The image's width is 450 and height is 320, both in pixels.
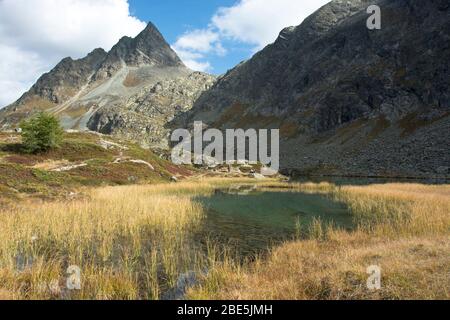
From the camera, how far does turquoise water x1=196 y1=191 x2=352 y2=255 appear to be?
2120cm

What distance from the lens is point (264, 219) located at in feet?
93.8

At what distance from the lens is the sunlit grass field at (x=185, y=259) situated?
1073 centimetres

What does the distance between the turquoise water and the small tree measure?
118ft

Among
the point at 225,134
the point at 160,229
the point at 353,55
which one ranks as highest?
the point at 353,55

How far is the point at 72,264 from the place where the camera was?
15023 mm

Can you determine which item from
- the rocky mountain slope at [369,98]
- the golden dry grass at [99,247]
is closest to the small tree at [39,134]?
the golden dry grass at [99,247]

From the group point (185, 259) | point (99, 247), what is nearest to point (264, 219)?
point (185, 259)

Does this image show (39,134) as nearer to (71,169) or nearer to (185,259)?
(71,169)

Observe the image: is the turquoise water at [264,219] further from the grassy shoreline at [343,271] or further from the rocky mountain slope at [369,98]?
the rocky mountain slope at [369,98]

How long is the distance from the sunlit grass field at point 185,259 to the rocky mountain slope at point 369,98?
65556 mm

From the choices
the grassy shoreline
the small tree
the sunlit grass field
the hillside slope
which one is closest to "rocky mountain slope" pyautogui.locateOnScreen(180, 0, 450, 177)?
the hillside slope
